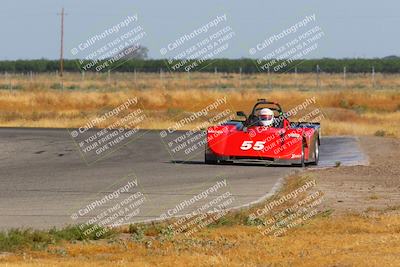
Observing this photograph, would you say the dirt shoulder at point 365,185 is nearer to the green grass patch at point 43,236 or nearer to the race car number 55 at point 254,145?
the race car number 55 at point 254,145

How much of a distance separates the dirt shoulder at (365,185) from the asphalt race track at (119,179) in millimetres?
908

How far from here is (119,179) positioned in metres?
22.4

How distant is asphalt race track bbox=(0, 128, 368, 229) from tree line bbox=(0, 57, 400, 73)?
3344 inches

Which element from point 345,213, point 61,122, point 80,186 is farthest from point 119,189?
point 61,122

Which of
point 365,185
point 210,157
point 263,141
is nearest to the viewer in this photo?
point 365,185

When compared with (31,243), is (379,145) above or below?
below

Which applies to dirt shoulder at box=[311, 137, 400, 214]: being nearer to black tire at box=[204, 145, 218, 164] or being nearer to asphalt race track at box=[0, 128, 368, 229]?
asphalt race track at box=[0, 128, 368, 229]

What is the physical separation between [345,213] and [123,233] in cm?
371

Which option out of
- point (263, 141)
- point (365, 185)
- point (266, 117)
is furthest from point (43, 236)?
point (266, 117)

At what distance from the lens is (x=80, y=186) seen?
2095 centimetres

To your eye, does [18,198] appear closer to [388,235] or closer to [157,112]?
[388,235]

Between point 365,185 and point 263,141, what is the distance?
490 cm

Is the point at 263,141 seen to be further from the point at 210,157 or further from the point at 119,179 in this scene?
the point at 119,179

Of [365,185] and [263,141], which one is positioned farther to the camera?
[263,141]
